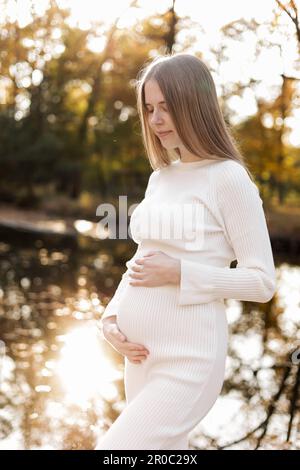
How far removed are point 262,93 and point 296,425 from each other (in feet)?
56.2

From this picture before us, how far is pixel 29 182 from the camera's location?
22375mm

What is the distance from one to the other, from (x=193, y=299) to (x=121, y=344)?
29cm

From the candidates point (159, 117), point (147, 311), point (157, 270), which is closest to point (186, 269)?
point (157, 270)

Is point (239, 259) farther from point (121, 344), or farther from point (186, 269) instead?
point (121, 344)

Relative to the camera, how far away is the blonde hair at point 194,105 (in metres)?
1.98

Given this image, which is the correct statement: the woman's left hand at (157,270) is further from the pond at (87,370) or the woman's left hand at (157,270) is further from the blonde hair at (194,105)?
the pond at (87,370)

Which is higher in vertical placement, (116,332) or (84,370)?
(116,332)

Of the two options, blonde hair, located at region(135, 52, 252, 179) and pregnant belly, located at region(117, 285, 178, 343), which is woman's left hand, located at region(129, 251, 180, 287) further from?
blonde hair, located at region(135, 52, 252, 179)

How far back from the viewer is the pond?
435 centimetres

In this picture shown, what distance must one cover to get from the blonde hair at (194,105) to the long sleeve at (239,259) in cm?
11

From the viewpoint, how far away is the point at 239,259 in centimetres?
195

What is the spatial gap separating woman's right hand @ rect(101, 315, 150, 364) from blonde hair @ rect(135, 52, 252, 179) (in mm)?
590

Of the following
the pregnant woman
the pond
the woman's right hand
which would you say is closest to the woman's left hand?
the pregnant woman

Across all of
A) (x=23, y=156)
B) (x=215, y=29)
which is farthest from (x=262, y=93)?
(x=215, y=29)
